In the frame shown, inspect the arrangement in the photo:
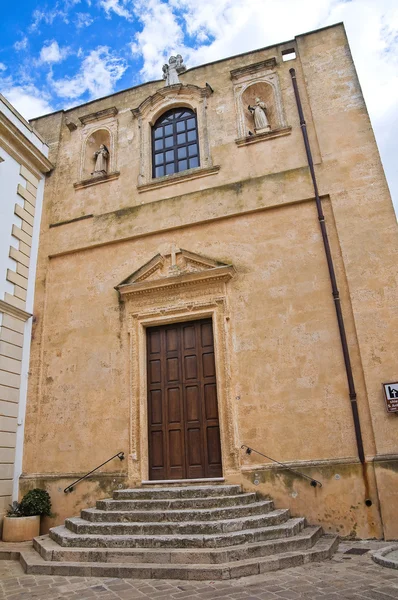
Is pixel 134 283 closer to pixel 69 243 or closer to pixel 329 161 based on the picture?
pixel 69 243

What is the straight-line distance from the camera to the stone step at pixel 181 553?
5.30 metres

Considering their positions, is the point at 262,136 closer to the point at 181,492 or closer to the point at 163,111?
the point at 163,111

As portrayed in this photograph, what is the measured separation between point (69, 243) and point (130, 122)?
11.0ft

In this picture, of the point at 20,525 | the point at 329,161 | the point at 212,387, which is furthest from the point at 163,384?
the point at 329,161

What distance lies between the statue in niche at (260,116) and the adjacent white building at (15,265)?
16.6ft

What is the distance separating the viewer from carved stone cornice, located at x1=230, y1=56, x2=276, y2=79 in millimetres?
10336

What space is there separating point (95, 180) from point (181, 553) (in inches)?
322

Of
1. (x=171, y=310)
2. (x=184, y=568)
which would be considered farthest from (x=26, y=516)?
(x=171, y=310)

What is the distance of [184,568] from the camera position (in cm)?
508

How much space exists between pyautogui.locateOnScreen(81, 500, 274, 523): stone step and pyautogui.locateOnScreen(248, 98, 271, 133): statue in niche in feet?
24.0

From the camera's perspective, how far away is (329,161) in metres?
8.88

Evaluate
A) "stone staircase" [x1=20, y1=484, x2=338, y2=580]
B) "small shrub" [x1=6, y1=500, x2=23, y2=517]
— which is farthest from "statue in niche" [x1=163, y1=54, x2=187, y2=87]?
"small shrub" [x1=6, y1=500, x2=23, y2=517]

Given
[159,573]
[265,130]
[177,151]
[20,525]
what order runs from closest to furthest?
[159,573], [20,525], [265,130], [177,151]

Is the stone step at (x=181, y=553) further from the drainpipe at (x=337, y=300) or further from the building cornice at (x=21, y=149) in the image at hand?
the building cornice at (x=21, y=149)
